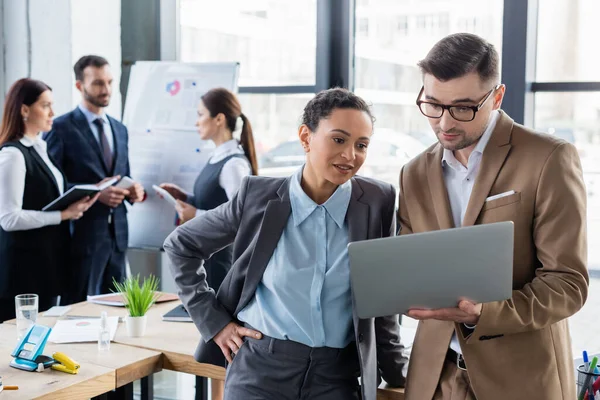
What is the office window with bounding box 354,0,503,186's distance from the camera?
4.48 metres

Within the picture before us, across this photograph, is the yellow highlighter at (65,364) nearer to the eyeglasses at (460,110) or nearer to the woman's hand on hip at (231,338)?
the woman's hand on hip at (231,338)

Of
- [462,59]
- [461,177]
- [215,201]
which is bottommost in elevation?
[215,201]

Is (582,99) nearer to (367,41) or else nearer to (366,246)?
(367,41)

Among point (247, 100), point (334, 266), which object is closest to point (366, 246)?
point (334, 266)

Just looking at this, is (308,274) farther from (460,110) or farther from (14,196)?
(14,196)

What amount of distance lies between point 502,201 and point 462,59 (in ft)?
1.16

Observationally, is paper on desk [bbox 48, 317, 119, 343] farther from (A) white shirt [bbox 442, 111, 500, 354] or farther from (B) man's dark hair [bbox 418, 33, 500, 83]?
(B) man's dark hair [bbox 418, 33, 500, 83]

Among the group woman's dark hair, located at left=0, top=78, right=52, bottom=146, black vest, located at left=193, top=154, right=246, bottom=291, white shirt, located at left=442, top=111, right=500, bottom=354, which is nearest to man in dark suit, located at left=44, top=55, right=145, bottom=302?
woman's dark hair, located at left=0, top=78, right=52, bottom=146

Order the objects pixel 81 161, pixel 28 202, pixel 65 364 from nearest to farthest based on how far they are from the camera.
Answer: pixel 65 364, pixel 28 202, pixel 81 161

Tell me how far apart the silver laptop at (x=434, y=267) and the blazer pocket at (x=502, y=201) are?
0.16m

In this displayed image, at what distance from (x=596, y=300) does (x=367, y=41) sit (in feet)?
7.01

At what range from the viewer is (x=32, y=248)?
411 cm

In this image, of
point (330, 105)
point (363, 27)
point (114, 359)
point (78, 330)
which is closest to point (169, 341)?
point (114, 359)

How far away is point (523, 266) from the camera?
5.71 ft
